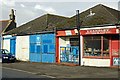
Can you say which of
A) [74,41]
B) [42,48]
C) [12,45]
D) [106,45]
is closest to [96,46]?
[106,45]

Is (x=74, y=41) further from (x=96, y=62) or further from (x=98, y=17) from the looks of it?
(x=96, y=62)

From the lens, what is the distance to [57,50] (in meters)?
29.8

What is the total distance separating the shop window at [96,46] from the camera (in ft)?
83.3

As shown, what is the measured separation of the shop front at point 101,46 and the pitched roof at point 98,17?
885mm

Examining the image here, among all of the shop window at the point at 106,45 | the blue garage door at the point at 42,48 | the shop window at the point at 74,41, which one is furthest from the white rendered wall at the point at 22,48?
the shop window at the point at 106,45

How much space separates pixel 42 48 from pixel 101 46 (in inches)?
331

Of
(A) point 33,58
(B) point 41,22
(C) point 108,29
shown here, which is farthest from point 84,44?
(B) point 41,22

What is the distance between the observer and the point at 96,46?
26250 mm

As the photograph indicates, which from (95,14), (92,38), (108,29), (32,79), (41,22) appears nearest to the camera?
(32,79)

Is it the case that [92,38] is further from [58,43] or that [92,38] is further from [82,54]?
[58,43]

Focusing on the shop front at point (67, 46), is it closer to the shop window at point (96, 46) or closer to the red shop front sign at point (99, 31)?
the red shop front sign at point (99, 31)

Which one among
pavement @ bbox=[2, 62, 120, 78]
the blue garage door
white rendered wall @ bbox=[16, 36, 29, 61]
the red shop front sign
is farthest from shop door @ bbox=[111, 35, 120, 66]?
white rendered wall @ bbox=[16, 36, 29, 61]

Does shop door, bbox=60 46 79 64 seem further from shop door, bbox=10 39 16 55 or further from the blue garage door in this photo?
shop door, bbox=10 39 16 55

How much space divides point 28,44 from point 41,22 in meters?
4.90
